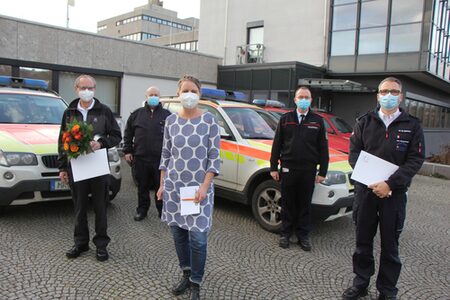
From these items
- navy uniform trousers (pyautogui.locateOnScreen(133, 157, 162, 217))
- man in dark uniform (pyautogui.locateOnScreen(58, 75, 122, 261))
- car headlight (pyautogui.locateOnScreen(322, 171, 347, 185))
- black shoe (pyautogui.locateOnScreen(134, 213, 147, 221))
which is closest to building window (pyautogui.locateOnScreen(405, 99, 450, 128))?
car headlight (pyautogui.locateOnScreen(322, 171, 347, 185))

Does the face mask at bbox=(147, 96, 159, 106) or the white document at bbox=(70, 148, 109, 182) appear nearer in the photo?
the white document at bbox=(70, 148, 109, 182)

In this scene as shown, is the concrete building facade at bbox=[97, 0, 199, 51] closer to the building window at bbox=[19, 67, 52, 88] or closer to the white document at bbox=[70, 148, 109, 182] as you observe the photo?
the building window at bbox=[19, 67, 52, 88]

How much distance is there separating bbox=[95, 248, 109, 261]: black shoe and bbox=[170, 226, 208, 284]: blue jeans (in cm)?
108

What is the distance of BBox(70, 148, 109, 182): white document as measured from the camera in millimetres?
3932

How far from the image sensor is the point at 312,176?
4715 millimetres

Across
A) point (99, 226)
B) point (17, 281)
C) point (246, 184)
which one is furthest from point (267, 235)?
point (17, 281)

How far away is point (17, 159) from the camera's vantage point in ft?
15.9

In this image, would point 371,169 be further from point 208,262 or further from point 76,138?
point 76,138

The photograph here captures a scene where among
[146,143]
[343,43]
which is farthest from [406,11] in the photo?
[146,143]

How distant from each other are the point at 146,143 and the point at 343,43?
16.0m

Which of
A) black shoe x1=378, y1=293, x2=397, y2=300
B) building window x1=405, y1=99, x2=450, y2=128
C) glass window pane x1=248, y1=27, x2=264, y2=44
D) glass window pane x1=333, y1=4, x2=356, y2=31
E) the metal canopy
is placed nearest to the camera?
black shoe x1=378, y1=293, x2=397, y2=300

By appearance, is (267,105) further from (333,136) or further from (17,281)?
(17,281)

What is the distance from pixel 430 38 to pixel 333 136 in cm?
988

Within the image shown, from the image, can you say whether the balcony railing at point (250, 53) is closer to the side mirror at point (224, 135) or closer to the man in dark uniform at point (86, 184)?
the side mirror at point (224, 135)
